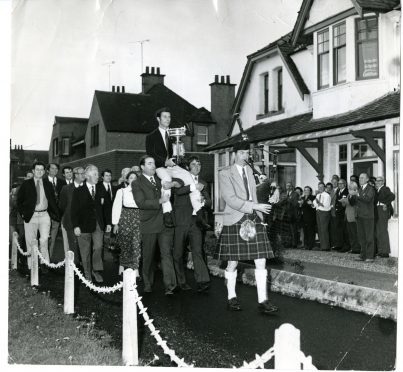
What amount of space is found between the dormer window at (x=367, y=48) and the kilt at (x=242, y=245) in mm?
7561

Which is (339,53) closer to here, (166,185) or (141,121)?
(166,185)

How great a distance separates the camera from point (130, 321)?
4.73 metres

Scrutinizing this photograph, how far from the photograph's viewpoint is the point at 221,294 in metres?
7.71

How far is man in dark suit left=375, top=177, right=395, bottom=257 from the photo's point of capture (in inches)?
404

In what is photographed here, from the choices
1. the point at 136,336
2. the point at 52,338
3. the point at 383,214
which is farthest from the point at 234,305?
the point at 383,214

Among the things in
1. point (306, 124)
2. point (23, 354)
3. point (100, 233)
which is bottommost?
point (23, 354)

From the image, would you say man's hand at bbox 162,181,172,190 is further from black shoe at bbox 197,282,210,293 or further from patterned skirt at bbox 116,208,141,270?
black shoe at bbox 197,282,210,293

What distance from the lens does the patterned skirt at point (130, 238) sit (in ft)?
28.1

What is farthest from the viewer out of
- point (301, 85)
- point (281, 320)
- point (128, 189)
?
point (301, 85)

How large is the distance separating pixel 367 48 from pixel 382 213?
4.51 m

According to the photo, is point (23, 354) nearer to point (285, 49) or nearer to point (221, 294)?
point (221, 294)

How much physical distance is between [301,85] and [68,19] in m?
10.1

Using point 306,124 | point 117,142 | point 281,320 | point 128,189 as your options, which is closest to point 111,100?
point 117,142

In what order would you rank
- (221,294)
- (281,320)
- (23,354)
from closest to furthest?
(23,354)
(281,320)
(221,294)
